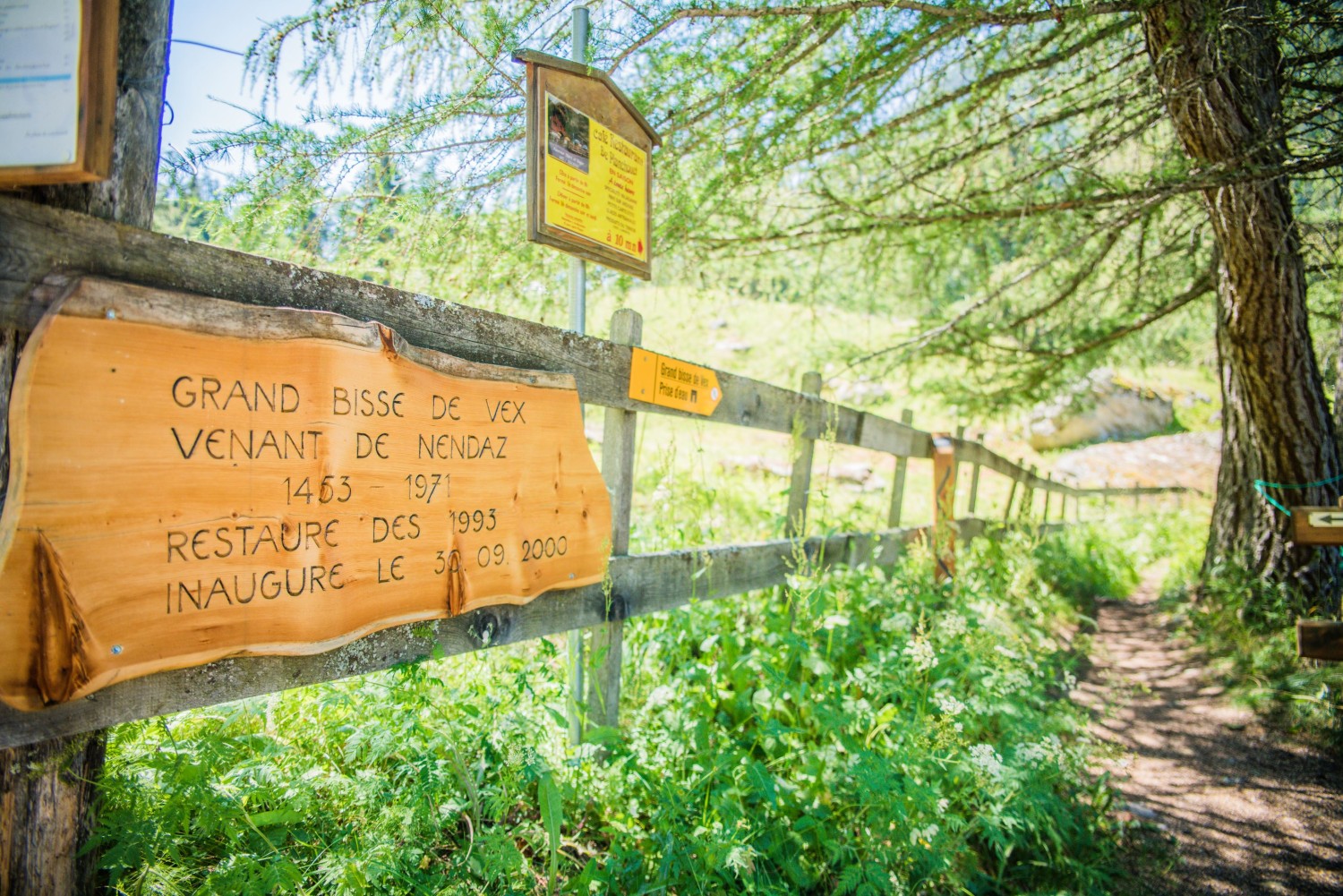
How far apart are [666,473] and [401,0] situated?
80.9 inches

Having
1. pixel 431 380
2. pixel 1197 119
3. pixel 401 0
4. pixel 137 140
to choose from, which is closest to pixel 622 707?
pixel 431 380

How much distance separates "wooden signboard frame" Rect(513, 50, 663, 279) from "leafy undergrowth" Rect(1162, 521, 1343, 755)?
474cm

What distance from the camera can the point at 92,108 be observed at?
1273 mm

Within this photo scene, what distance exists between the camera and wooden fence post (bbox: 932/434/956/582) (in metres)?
5.27

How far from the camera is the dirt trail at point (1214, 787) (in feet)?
9.92

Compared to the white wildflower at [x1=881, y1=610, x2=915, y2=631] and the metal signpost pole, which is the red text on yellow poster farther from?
the white wildflower at [x1=881, y1=610, x2=915, y2=631]

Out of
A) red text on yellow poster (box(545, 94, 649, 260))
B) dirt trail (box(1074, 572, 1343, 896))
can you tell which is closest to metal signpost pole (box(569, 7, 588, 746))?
red text on yellow poster (box(545, 94, 649, 260))

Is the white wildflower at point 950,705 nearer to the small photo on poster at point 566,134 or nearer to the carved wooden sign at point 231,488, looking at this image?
the carved wooden sign at point 231,488

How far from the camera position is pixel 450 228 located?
10.7 feet

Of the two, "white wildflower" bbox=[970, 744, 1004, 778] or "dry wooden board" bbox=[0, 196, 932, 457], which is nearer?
"dry wooden board" bbox=[0, 196, 932, 457]

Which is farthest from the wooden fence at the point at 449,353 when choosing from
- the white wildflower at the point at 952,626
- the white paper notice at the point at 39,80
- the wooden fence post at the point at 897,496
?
the wooden fence post at the point at 897,496

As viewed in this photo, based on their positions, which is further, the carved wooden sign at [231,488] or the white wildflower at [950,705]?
the white wildflower at [950,705]

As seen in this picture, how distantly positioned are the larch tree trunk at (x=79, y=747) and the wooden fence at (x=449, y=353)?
0.24 ft

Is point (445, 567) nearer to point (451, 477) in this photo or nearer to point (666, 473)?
point (451, 477)
